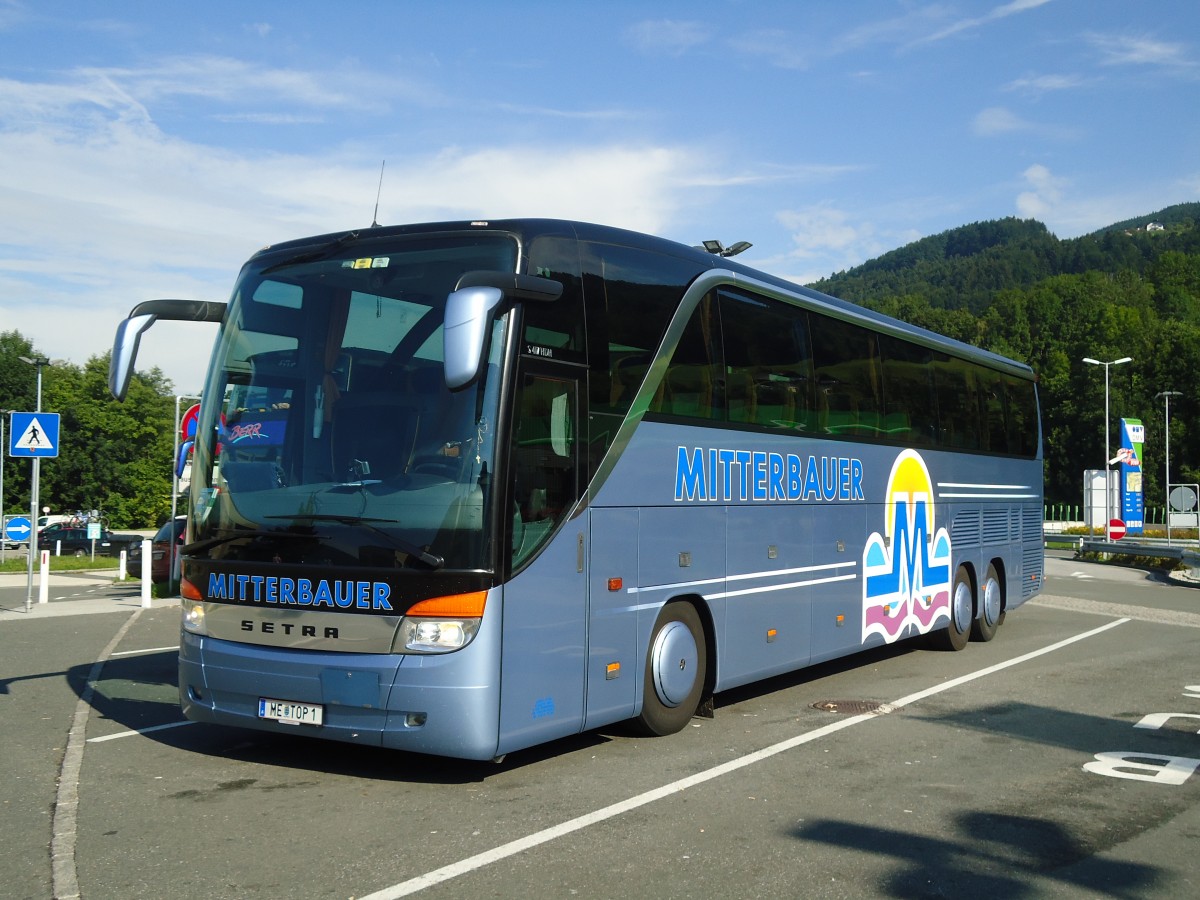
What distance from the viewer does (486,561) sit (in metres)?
6.97

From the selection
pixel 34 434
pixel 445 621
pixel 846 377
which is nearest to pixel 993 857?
pixel 445 621

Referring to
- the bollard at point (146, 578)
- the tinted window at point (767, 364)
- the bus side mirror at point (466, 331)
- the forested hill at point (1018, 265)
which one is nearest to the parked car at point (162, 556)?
the bollard at point (146, 578)

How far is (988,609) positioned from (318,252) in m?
11.2

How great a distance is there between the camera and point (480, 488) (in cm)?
703

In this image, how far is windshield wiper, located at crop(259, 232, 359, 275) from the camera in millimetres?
8102

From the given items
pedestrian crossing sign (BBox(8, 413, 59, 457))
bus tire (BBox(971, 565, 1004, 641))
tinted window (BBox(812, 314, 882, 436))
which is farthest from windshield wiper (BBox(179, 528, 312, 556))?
pedestrian crossing sign (BBox(8, 413, 59, 457))

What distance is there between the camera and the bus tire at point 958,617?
14.9m

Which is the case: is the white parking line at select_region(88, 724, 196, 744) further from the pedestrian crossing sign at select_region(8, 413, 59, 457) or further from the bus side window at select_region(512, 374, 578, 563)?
the pedestrian crossing sign at select_region(8, 413, 59, 457)

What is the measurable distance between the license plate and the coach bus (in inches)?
0.6

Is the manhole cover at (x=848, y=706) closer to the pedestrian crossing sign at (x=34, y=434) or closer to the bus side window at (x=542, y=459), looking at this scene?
the bus side window at (x=542, y=459)

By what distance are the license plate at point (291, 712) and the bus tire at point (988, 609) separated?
10871 millimetres

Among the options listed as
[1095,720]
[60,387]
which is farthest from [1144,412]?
[1095,720]

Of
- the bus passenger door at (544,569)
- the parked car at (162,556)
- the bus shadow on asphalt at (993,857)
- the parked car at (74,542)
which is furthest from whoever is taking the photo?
the parked car at (74,542)

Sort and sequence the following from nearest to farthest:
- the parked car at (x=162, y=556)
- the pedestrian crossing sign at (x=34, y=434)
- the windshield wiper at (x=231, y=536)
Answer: the windshield wiper at (x=231, y=536) < the pedestrian crossing sign at (x=34, y=434) < the parked car at (x=162, y=556)
